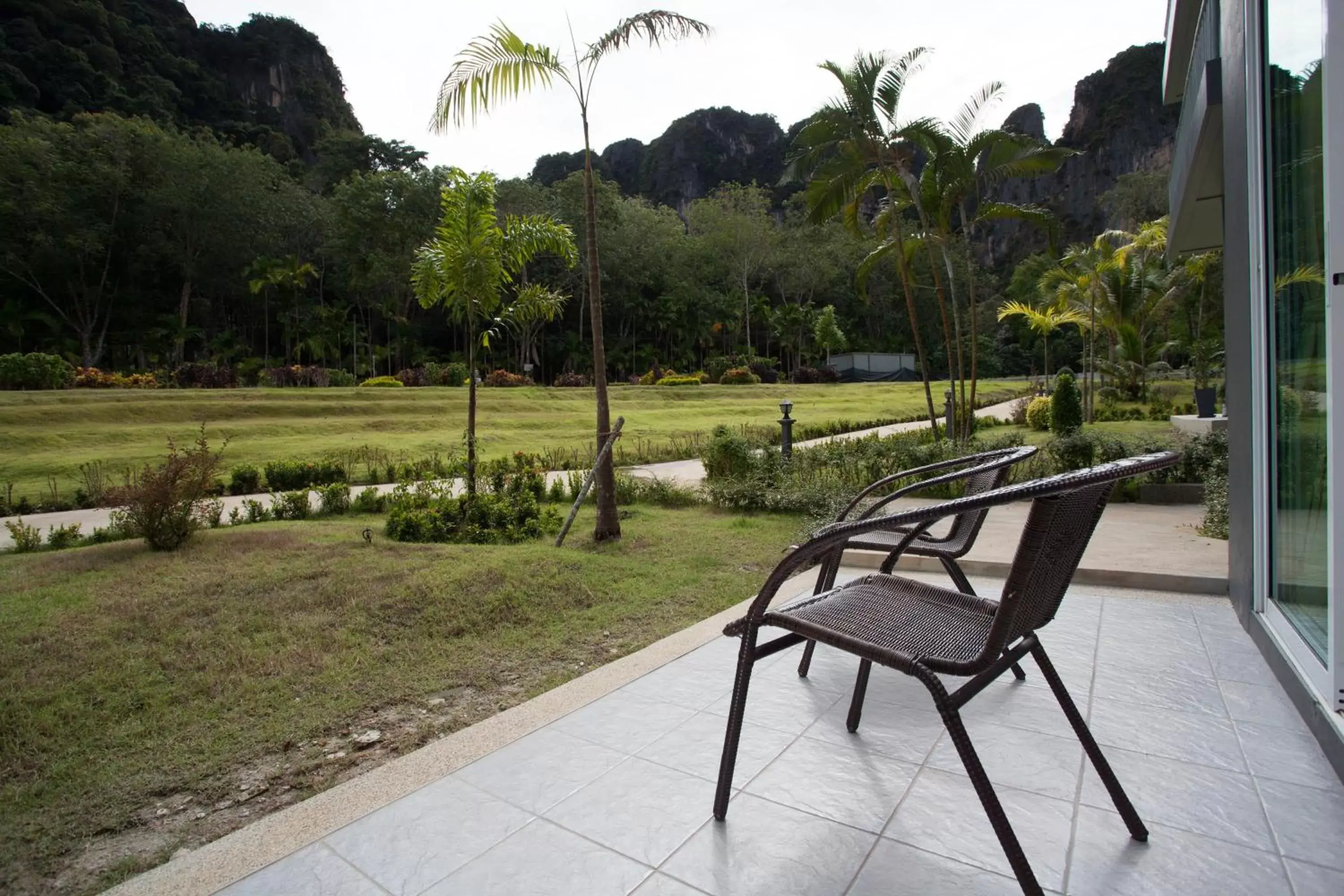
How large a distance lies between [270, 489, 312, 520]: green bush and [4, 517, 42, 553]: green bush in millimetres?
1894

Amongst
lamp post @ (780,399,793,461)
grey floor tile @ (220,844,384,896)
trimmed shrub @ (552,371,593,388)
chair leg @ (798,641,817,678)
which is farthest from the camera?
trimmed shrub @ (552,371,593,388)

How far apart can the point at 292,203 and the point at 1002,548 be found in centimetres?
3661

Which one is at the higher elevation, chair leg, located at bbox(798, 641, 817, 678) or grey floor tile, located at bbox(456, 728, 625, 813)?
chair leg, located at bbox(798, 641, 817, 678)

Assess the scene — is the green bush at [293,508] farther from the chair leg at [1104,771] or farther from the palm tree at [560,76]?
the chair leg at [1104,771]

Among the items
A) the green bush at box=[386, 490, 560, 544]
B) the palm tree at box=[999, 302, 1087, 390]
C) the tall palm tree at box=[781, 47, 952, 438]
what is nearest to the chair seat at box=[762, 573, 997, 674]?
the green bush at box=[386, 490, 560, 544]

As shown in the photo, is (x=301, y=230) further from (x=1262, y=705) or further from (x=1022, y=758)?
(x=1262, y=705)

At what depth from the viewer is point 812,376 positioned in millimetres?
36250

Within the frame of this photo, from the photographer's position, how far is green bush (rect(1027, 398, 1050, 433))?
54.0 ft

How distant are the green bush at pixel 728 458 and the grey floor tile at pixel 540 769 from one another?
6.47 m

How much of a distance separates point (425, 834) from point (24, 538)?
6.91 meters

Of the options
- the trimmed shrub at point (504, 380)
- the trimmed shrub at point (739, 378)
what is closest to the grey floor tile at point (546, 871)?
the trimmed shrub at point (504, 380)

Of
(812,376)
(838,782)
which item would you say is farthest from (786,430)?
(812,376)

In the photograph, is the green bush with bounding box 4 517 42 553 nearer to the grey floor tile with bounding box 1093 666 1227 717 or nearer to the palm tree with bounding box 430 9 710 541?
the palm tree with bounding box 430 9 710 541

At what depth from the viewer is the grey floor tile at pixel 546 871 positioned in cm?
155
